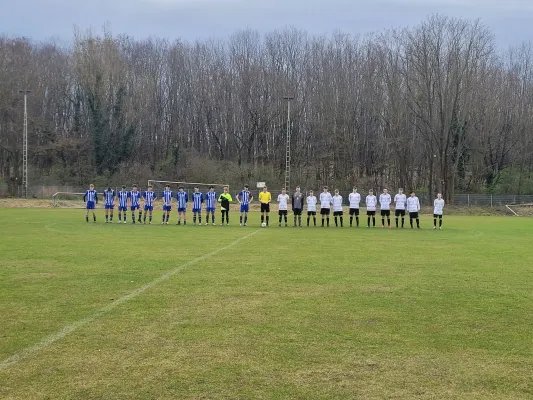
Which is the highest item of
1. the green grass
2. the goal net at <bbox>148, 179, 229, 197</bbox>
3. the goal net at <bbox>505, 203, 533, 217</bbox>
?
the goal net at <bbox>148, 179, 229, 197</bbox>

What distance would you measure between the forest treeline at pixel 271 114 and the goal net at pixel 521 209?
570cm

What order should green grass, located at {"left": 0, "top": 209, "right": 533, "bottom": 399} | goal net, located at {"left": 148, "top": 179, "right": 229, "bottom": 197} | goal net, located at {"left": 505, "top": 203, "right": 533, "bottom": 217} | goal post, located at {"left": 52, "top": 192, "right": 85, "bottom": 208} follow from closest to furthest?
1. green grass, located at {"left": 0, "top": 209, "right": 533, "bottom": 399}
2. goal net, located at {"left": 505, "top": 203, "right": 533, "bottom": 217}
3. goal post, located at {"left": 52, "top": 192, "right": 85, "bottom": 208}
4. goal net, located at {"left": 148, "top": 179, "right": 229, "bottom": 197}

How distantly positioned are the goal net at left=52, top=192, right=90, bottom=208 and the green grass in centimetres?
3707

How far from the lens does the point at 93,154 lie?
63469mm

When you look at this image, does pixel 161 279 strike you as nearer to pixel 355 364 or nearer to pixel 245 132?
pixel 355 364

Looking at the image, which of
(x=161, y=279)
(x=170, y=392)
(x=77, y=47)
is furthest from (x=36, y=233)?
(x=77, y=47)

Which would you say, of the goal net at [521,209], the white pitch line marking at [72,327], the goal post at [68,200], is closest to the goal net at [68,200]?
the goal post at [68,200]

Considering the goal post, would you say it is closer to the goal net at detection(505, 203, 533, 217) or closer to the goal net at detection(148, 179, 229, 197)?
the goal net at detection(148, 179, 229, 197)

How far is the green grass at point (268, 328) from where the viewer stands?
15.6 ft

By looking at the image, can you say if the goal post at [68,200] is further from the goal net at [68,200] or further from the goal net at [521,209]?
the goal net at [521,209]

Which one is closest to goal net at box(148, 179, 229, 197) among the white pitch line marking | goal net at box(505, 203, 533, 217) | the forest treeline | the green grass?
the forest treeline

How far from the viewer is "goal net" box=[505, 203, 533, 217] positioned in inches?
1854

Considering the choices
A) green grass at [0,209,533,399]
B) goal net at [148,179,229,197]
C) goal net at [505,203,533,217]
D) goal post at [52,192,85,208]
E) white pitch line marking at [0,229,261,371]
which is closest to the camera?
green grass at [0,209,533,399]

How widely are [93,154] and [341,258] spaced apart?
54682mm
